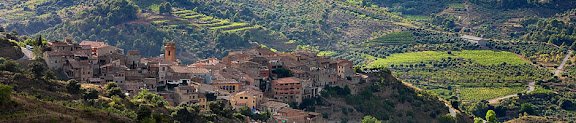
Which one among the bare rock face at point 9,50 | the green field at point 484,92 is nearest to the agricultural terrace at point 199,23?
the green field at point 484,92

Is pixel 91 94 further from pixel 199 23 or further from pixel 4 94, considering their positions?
pixel 199 23

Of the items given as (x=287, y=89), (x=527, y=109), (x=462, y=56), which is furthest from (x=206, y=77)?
(x=462, y=56)

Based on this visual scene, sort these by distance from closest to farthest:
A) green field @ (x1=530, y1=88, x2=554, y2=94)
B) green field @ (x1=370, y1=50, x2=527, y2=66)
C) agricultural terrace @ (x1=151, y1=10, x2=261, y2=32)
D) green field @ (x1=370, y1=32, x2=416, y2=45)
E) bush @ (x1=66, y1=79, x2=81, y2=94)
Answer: bush @ (x1=66, y1=79, x2=81, y2=94), green field @ (x1=530, y1=88, x2=554, y2=94), green field @ (x1=370, y1=50, x2=527, y2=66), agricultural terrace @ (x1=151, y1=10, x2=261, y2=32), green field @ (x1=370, y1=32, x2=416, y2=45)

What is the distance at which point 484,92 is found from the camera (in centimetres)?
10312

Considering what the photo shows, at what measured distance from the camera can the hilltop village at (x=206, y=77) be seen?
210ft

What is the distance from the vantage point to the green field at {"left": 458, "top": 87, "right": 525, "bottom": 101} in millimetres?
101537

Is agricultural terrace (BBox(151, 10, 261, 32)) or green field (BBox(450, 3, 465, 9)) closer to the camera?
agricultural terrace (BBox(151, 10, 261, 32))

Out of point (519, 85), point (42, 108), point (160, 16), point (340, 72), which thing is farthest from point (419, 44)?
point (42, 108)

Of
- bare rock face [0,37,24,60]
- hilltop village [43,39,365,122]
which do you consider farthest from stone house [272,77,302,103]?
→ bare rock face [0,37,24,60]

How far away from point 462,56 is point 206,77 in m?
54.4

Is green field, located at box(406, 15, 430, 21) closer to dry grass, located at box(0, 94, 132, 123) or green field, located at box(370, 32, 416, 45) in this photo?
green field, located at box(370, 32, 416, 45)

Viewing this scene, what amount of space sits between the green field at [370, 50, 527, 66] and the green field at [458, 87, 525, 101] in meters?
8.89

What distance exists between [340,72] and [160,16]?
162 ft

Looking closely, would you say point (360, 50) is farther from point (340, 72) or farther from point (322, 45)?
point (340, 72)
